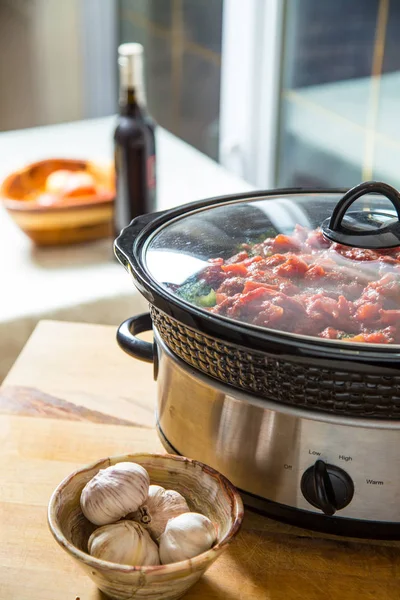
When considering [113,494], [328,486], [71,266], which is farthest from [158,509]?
[71,266]

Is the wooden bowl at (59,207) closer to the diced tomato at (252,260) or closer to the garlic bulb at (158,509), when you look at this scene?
the diced tomato at (252,260)

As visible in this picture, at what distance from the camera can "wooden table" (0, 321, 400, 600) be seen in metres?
0.90

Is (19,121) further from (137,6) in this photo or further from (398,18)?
(398,18)

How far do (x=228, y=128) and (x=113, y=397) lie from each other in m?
1.65

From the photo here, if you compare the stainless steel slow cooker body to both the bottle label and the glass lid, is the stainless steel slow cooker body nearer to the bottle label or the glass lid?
the glass lid

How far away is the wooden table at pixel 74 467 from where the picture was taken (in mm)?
901

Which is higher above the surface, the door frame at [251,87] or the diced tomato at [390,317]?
the diced tomato at [390,317]

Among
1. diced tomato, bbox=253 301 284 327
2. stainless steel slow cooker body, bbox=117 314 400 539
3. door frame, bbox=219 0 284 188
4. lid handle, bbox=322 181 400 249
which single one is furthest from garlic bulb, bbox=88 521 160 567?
door frame, bbox=219 0 284 188

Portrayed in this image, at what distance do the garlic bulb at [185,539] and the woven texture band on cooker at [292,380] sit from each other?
155mm

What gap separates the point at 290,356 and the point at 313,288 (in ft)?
0.49

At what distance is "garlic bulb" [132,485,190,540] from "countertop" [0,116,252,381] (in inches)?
34.5

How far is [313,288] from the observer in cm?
91

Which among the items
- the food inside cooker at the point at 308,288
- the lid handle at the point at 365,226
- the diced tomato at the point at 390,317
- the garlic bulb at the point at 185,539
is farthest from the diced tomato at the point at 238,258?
the garlic bulb at the point at 185,539

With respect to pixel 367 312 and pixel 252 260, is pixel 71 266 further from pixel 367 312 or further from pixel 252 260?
pixel 367 312
